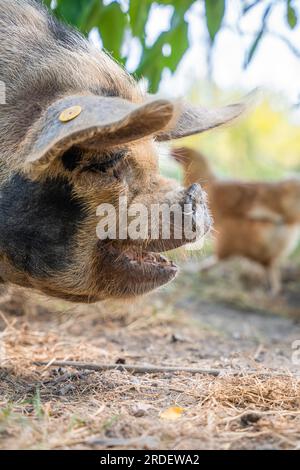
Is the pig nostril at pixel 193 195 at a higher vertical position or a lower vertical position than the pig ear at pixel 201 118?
lower

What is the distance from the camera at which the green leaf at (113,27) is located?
516cm

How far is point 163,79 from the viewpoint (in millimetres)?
5617

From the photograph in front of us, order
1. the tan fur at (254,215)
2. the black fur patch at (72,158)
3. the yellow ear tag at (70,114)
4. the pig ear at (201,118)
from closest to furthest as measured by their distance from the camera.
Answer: the yellow ear tag at (70,114)
the black fur patch at (72,158)
the pig ear at (201,118)
the tan fur at (254,215)

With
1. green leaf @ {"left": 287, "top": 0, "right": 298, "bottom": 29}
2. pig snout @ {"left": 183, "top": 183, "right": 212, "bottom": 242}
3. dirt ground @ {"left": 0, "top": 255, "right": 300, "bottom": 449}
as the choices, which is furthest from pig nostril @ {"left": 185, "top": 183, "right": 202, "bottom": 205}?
green leaf @ {"left": 287, "top": 0, "right": 298, "bottom": 29}

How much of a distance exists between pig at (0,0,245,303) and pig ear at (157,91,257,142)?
0.01 metres

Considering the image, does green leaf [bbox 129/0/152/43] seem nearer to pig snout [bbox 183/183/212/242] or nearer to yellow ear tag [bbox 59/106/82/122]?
pig snout [bbox 183/183/212/242]

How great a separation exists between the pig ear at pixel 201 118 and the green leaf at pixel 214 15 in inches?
38.4

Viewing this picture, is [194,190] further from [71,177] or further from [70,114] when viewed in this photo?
[70,114]

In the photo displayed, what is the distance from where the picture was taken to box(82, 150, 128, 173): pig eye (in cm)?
344

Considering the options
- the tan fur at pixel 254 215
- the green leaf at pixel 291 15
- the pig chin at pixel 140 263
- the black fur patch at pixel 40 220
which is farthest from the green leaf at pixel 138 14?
the tan fur at pixel 254 215

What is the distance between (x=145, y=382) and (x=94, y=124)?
5.16 ft

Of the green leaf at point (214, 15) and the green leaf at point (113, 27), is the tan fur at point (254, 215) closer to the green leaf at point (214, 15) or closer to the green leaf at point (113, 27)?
the green leaf at point (113, 27)
